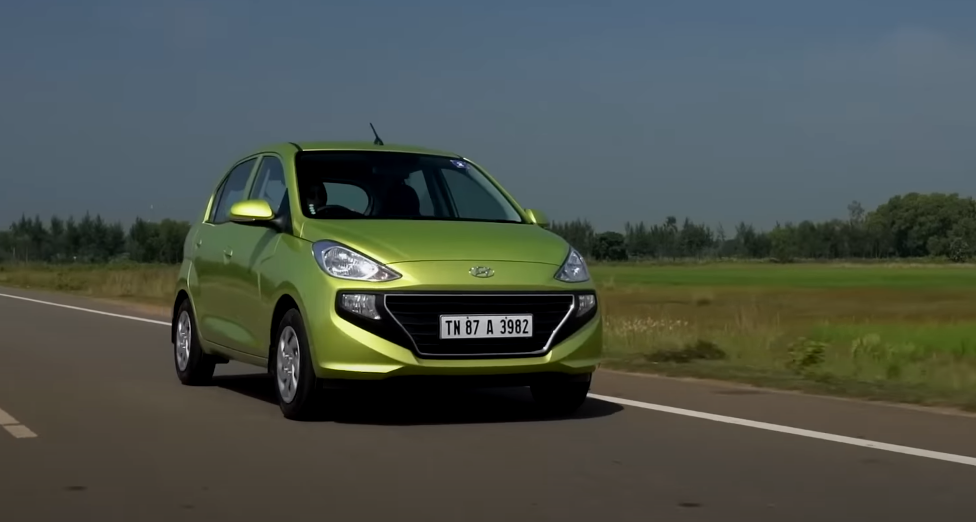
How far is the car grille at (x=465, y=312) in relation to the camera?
820 centimetres

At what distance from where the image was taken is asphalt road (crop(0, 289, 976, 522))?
598cm

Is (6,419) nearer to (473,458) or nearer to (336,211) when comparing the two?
(336,211)

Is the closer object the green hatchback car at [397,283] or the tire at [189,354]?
the green hatchback car at [397,283]

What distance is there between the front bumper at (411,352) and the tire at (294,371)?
0.14 m

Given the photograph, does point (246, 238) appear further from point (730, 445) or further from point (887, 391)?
point (887, 391)

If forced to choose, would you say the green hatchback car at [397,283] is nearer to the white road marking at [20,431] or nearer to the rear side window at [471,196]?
the rear side window at [471,196]

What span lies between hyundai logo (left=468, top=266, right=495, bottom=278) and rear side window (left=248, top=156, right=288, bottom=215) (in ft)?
5.63

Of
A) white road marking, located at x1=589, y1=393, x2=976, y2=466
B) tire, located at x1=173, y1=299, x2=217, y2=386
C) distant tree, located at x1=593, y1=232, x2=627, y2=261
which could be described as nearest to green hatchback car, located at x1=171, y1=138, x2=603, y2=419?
white road marking, located at x1=589, y1=393, x2=976, y2=466

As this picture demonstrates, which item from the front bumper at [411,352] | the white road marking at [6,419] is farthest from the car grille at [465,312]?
the white road marking at [6,419]

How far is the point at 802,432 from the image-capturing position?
27.1 ft

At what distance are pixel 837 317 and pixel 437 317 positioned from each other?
3596cm

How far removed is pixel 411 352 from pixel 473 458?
1.09m

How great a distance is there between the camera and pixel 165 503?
6125mm

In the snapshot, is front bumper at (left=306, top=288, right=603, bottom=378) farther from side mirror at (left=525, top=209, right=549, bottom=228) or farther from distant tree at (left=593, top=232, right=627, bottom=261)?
distant tree at (left=593, top=232, right=627, bottom=261)
